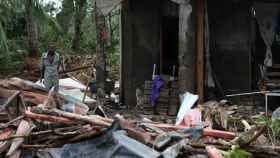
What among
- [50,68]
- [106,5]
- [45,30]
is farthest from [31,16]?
[106,5]

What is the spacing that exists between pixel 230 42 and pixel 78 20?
13815mm

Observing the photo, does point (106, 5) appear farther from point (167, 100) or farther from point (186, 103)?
point (186, 103)

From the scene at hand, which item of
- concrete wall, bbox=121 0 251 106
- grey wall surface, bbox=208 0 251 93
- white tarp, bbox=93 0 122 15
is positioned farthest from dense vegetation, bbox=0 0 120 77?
grey wall surface, bbox=208 0 251 93

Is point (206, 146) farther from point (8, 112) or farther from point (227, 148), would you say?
point (8, 112)

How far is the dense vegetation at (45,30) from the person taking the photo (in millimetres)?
21750

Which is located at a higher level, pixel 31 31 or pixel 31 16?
pixel 31 16

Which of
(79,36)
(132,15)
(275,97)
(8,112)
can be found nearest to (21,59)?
(79,36)

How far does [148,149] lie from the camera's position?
718cm

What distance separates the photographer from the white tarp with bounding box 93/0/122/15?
13.2 meters

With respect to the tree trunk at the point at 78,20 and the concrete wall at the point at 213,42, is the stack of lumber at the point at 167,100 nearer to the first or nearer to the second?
the concrete wall at the point at 213,42

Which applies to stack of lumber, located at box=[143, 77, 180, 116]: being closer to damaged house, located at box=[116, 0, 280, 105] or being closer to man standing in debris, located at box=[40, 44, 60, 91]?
damaged house, located at box=[116, 0, 280, 105]

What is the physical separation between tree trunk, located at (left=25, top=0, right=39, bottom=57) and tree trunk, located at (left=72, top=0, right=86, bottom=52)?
359cm

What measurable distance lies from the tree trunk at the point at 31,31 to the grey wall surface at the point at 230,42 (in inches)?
390

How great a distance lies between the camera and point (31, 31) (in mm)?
22578
